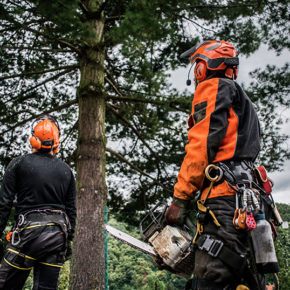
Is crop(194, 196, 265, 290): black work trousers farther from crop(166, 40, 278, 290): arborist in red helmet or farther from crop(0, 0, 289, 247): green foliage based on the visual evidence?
crop(0, 0, 289, 247): green foliage

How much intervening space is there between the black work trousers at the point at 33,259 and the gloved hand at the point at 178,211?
1.65 m

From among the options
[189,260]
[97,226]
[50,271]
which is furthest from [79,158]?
[189,260]

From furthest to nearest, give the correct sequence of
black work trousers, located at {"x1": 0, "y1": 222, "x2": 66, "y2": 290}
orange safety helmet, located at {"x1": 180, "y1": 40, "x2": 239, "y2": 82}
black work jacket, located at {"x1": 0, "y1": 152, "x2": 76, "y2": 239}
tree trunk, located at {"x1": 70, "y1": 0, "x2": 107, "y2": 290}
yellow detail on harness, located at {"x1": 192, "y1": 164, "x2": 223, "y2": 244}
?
tree trunk, located at {"x1": 70, "y1": 0, "x2": 107, "y2": 290}
black work jacket, located at {"x1": 0, "y1": 152, "x2": 76, "y2": 239}
black work trousers, located at {"x1": 0, "y1": 222, "x2": 66, "y2": 290}
orange safety helmet, located at {"x1": 180, "y1": 40, "x2": 239, "y2": 82}
yellow detail on harness, located at {"x1": 192, "y1": 164, "x2": 223, "y2": 244}

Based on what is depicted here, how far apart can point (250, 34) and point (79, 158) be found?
458 cm

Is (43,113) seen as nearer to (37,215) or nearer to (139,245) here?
(37,215)

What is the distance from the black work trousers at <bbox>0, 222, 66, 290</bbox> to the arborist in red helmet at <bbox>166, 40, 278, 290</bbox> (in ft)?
5.36

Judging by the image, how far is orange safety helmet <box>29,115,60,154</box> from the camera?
173 inches

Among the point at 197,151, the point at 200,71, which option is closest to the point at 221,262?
the point at 197,151

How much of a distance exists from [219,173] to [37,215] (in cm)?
206

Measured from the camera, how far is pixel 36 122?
4.54 metres

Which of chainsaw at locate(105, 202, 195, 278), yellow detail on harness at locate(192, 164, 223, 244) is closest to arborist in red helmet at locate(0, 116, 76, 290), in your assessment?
Answer: chainsaw at locate(105, 202, 195, 278)

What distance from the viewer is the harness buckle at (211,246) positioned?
265cm

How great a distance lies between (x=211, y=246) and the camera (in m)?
2.67

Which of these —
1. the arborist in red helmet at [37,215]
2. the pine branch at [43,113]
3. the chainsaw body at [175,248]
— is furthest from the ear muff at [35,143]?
the pine branch at [43,113]
